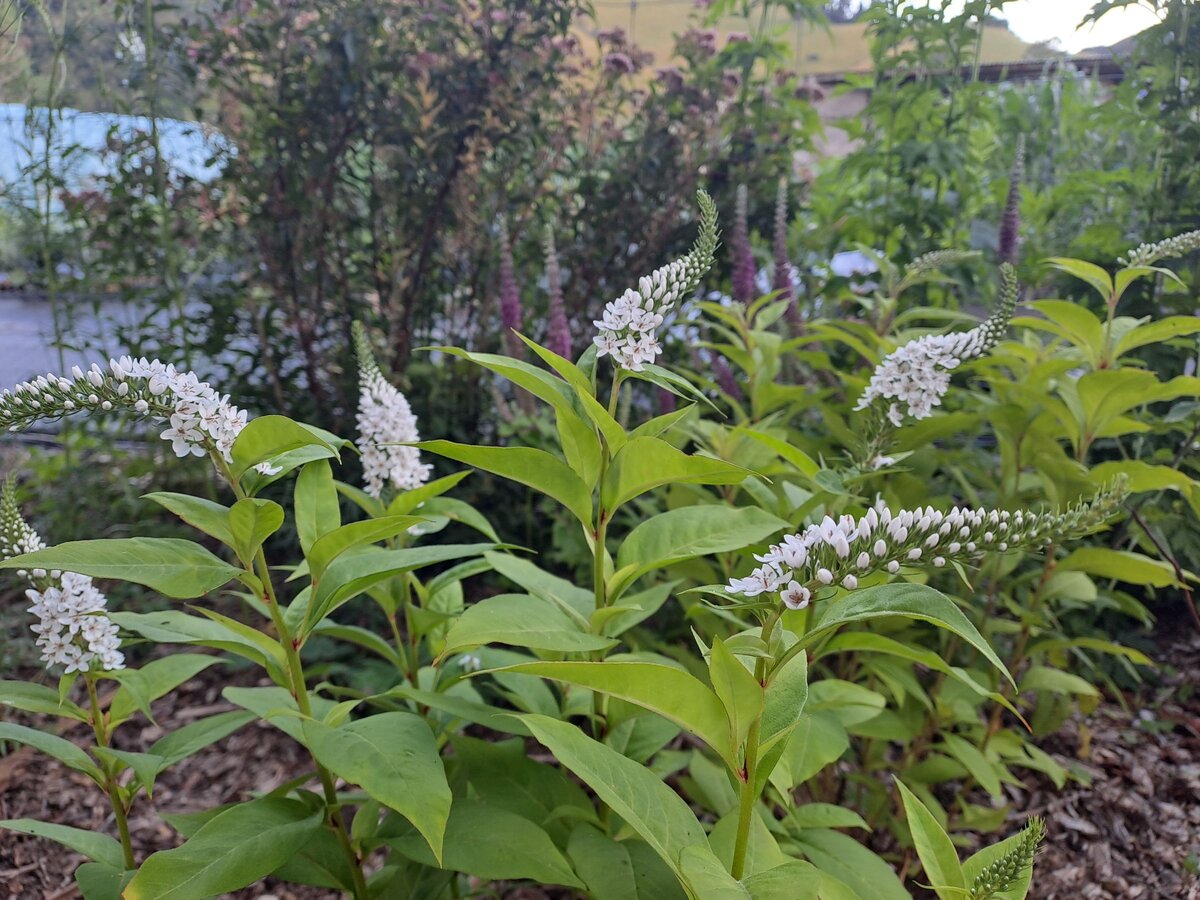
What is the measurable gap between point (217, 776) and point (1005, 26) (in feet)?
15.4

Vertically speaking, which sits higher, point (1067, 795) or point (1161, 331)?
point (1161, 331)

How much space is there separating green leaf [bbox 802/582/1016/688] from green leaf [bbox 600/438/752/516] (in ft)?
0.95

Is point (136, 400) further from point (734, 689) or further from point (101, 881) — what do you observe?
point (734, 689)

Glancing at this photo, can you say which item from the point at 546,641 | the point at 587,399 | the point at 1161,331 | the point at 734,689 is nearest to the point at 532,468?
the point at 587,399

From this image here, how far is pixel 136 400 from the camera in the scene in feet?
3.81

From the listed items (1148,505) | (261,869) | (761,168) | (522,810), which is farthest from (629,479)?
(761,168)

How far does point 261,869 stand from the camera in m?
1.19

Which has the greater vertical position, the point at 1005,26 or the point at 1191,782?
the point at 1005,26

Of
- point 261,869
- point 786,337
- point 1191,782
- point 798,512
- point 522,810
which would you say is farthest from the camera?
point 786,337

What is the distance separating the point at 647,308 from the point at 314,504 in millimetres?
683

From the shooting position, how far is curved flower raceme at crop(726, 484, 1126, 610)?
3.04ft

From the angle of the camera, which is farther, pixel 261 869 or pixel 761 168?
pixel 761 168

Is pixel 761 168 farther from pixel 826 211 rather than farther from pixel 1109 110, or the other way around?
pixel 1109 110

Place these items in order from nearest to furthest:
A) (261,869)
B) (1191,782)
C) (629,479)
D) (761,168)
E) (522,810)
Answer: (261,869) → (629,479) → (522,810) → (1191,782) → (761,168)
